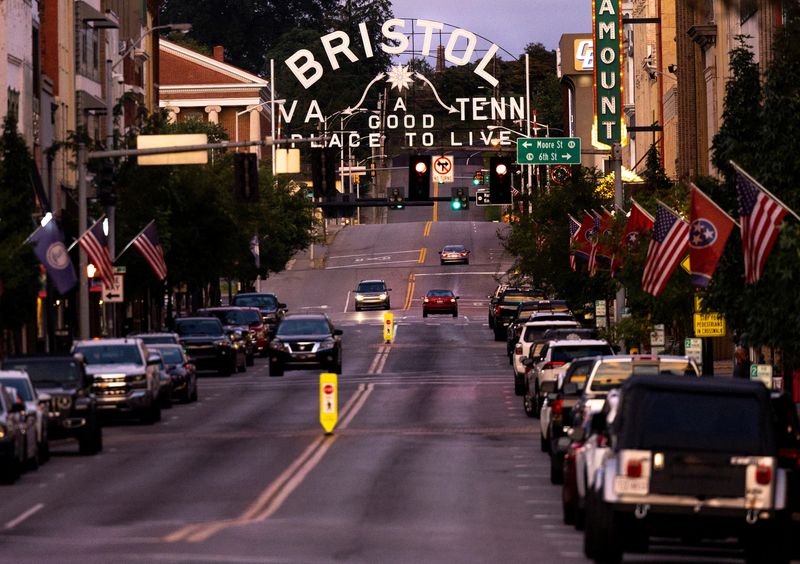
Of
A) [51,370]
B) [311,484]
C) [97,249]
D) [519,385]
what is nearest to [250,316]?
[97,249]

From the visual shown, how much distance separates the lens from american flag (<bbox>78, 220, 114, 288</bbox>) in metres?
47.2

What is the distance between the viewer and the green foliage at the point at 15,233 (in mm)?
43625

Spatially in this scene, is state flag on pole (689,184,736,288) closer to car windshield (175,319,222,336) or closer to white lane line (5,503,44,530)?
white lane line (5,503,44,530)

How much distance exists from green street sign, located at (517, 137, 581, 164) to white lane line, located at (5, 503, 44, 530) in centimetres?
4559

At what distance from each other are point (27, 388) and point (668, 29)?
2071 inches

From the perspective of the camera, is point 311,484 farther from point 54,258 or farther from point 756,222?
point 54,258

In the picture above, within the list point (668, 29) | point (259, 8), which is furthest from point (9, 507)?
point (259, 8)

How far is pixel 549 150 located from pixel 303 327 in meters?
16.7

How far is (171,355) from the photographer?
4666 centimetres

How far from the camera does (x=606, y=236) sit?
5047 cm

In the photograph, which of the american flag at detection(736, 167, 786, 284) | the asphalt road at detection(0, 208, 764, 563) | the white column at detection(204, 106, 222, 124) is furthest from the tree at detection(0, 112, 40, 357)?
the white column at detection(204, 106, 222, 124)

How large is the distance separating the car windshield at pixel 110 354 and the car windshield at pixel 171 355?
5.52m

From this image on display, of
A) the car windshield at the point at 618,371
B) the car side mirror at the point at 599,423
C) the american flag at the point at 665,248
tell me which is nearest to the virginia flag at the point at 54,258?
the american flag at the point at 665,248

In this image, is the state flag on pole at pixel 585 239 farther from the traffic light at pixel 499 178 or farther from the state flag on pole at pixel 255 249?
the state flag on pole at pixel 255 249
